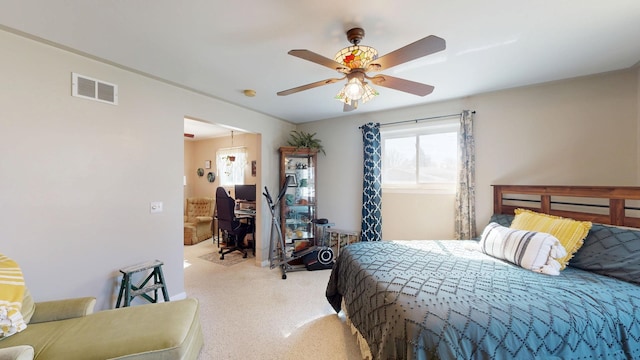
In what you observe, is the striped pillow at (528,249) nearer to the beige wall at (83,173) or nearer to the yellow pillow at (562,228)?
the yellow pillow at (562,228)

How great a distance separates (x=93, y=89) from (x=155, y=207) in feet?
3.96

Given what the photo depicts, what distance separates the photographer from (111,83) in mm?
2209

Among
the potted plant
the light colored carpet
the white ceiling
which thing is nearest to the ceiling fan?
the white ceiling

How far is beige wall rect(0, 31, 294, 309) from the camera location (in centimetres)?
177

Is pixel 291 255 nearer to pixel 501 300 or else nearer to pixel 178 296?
pixel 178 296

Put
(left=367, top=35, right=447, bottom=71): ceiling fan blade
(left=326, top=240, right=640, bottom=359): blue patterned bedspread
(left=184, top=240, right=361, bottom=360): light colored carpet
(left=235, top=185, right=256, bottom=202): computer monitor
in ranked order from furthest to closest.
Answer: (left=235, top=185, right=256, bottom=202): computer monitor, (left=184, top=240, right=361, bottom=360): light colored carpet, (left=367, top=35, right=447, bottom=71): ceiling fan blade, (left=326, top=240, right=640, bottom=359): blue patterned bedspread

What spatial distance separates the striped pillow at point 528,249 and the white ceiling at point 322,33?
1589 mm

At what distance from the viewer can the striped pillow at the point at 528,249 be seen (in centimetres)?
183

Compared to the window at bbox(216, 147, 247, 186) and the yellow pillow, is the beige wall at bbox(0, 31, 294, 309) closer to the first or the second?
the window at bbox(216, 147, 247, 186)

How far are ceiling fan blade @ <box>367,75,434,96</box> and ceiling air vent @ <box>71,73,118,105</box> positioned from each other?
2364mm

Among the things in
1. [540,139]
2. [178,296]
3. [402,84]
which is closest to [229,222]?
[178,296]

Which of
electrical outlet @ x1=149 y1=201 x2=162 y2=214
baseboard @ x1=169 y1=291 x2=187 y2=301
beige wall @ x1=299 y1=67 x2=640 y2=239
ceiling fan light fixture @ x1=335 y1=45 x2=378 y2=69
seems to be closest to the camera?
ceiling fan light fixture @ x1=335 y1=45 x2=378 y2=69

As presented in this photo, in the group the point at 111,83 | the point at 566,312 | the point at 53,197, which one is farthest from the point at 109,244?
the point at 566,312

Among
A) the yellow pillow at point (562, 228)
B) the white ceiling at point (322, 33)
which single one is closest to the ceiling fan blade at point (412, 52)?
the white ceiling at point (322, 33)
